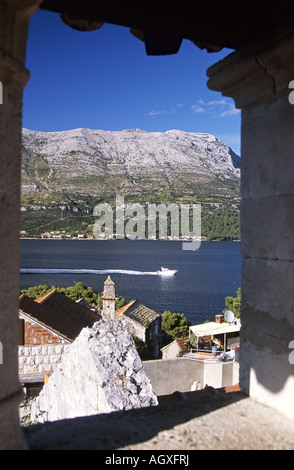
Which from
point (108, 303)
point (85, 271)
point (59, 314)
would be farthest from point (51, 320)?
point (85, 271)

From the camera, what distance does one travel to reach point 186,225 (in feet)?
402

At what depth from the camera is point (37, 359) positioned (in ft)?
52.6

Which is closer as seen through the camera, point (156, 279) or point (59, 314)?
point (59, 314)

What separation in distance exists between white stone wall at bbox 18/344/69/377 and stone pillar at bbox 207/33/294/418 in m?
14.0

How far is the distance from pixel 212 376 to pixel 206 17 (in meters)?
13.5

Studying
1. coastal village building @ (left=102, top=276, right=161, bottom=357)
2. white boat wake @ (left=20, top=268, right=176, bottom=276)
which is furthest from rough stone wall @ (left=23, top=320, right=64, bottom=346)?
white boat wake @ (left=20, top=268, right=176, bottom=276)

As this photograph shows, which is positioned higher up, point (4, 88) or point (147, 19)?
point (147, 19)

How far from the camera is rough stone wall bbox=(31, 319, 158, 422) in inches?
218

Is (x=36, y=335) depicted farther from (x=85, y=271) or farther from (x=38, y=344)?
(x=85, y=271)

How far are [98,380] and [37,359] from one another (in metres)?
11.2

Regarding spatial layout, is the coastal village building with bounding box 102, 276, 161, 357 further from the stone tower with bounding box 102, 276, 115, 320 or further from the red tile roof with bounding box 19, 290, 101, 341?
the stone tower with bounding box 102, 276, 115, 320
